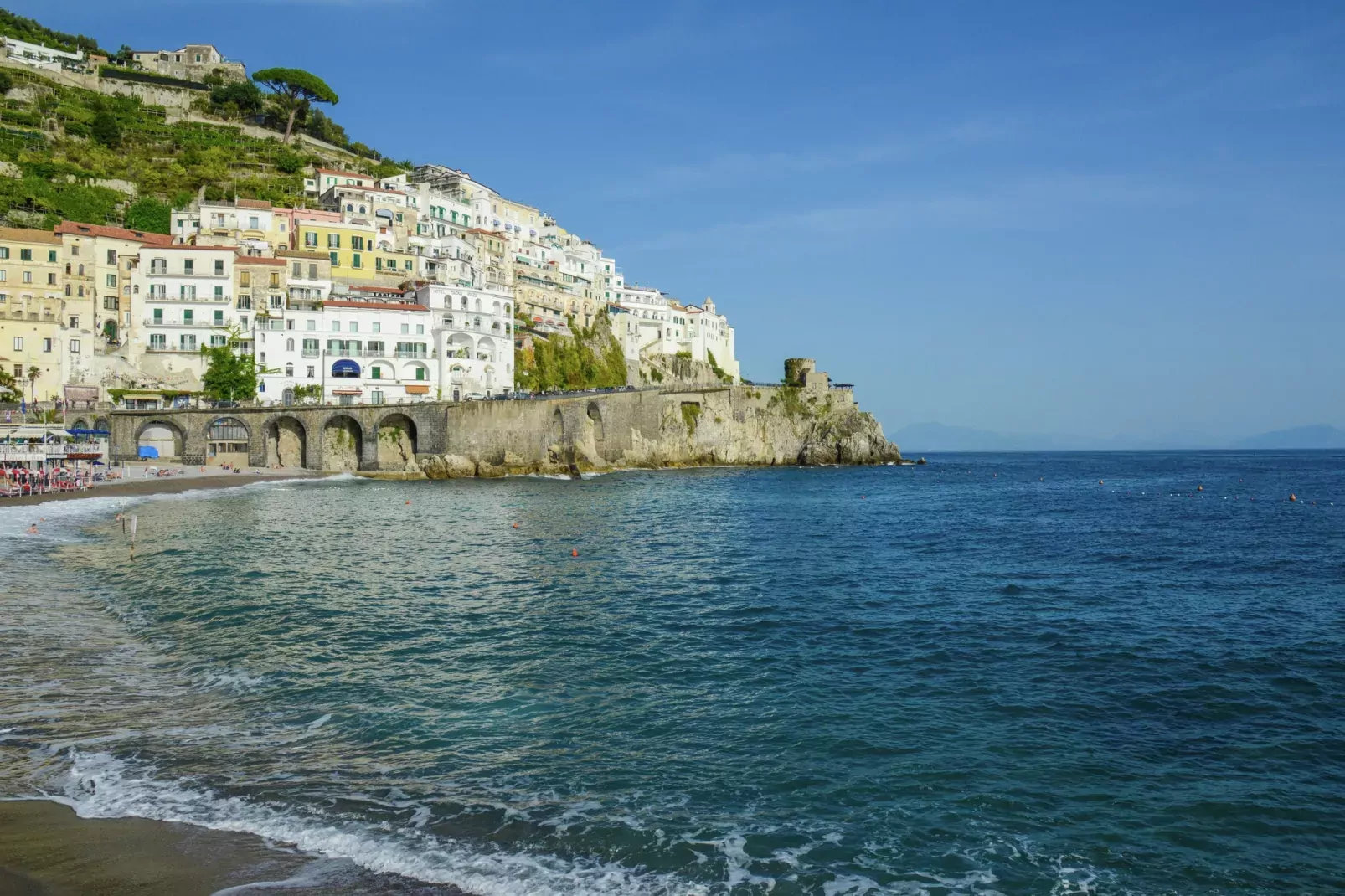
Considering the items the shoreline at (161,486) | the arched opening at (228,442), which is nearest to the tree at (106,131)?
the arched opening at (228,442)

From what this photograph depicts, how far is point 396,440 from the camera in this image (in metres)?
66.2

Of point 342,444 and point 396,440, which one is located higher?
point 396,440

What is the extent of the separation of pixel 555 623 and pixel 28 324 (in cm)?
5993

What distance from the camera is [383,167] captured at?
112250mm

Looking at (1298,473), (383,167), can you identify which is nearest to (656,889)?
(1298,473)

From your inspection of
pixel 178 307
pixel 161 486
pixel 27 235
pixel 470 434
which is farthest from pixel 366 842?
pixel 27 235

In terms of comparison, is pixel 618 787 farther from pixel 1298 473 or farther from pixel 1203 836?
pixel 1298 473

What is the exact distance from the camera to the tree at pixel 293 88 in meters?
114

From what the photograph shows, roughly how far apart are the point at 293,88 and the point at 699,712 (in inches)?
4910

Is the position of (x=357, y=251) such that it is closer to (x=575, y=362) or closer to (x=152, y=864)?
(x=575, y=362)

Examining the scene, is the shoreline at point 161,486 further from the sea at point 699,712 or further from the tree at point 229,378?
the sea at point 699,712

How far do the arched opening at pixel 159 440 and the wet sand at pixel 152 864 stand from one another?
59117mm

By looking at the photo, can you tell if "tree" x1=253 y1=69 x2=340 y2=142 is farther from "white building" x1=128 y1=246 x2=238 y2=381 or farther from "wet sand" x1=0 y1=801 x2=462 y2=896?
"wet sand" x1=0 y1=801 x2=462 y2=896

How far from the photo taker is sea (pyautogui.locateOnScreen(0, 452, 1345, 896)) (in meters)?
8.88
